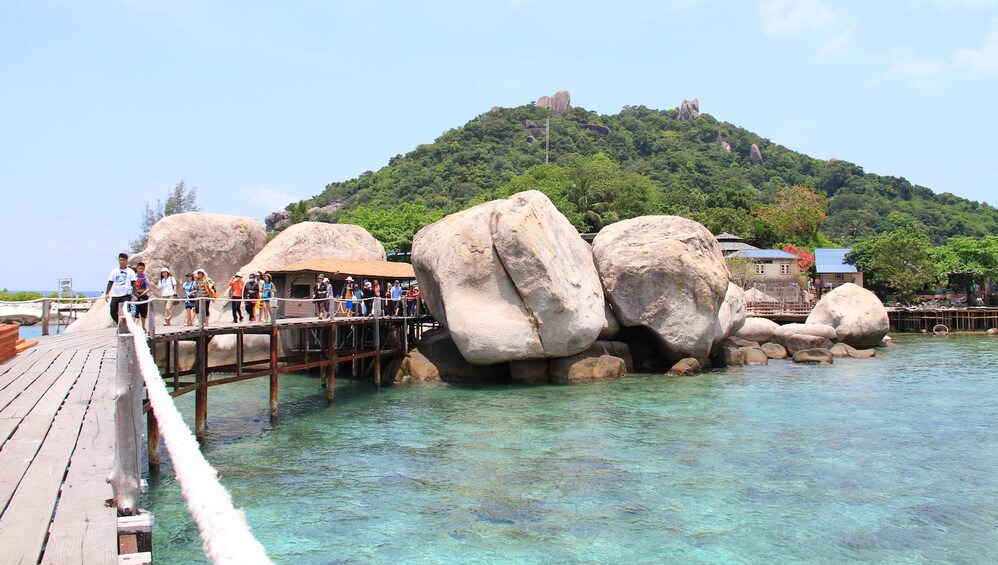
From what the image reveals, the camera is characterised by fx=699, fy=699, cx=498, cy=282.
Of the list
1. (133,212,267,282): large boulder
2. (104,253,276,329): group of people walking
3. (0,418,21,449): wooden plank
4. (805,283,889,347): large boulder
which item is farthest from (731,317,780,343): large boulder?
(0,418,21,449): wooden plank

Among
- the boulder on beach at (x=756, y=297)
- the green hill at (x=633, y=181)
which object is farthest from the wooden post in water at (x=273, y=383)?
the boulder on beach at (x=756, y=297)

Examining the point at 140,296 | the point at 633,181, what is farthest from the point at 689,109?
the point at 140,296

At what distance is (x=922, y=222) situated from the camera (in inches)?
3893

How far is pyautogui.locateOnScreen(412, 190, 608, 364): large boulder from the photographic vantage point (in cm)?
2453

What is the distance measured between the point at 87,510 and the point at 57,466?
1415mm

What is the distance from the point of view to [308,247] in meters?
35.9

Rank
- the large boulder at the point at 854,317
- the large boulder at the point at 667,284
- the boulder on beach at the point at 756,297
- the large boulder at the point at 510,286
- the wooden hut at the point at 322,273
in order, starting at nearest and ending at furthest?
the large boulder at the point at 510,286
the large boulder at the point at 667,284
the wooden hut at the point at 322,273
the large boulder at the point at 854,317
the boulder on beach at the point at 756,297

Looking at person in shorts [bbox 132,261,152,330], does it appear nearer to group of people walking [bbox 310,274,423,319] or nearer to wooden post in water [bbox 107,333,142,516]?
group of people walking [bbox 310,274,423,319]

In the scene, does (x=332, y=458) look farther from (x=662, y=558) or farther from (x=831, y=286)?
(x=831, y=286)

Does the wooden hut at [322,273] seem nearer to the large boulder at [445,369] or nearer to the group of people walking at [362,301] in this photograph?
the group of people walking at [362,301]

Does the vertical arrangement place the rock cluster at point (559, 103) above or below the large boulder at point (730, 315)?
above

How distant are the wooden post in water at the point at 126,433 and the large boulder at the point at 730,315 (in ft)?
88.4

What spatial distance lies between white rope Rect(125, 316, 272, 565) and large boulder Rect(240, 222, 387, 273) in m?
31.5

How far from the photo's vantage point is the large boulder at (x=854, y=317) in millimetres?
39344
